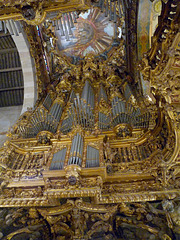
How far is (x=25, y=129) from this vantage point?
784 cm

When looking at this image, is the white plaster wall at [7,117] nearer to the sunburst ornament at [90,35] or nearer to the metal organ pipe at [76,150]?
the metal organ pipe at [76,150]

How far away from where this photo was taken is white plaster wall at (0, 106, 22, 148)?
958 cm

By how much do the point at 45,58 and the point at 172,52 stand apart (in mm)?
8198

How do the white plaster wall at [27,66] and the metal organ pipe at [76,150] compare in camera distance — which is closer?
the metal organ pipe at [76,150]

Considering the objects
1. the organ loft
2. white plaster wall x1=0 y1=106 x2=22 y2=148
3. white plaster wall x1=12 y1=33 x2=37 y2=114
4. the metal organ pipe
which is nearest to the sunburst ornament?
white plaster wall x1=12 y1=33 x2=37 y2=114

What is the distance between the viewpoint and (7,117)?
1068cm

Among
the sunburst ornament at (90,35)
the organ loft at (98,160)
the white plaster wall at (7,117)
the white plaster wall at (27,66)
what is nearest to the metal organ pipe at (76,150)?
the organ loft at (98,160)

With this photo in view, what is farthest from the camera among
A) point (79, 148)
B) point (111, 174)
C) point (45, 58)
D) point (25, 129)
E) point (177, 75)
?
point (45, 58)

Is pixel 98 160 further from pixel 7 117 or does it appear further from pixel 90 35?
pixel 90 35

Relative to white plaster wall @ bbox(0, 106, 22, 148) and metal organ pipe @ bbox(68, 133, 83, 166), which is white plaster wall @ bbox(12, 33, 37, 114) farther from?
metal organ pipe @ bbox(68, 133, 83, 166)

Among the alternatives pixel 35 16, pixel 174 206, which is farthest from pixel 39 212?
pixel 35 16

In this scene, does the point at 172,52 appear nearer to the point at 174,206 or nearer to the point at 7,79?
Answer: the point at 174,206

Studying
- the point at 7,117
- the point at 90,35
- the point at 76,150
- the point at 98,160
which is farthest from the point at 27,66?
the point at 98,160

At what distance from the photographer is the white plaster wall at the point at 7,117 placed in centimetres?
958
